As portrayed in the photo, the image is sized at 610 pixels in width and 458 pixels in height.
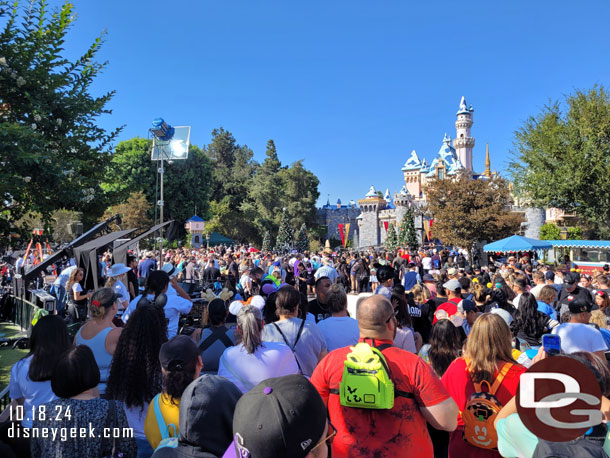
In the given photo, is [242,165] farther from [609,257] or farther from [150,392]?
[150,392]

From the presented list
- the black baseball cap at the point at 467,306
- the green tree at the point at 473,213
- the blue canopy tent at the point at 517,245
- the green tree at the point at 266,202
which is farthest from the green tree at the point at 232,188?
the black baseball cap at the point at 467,306

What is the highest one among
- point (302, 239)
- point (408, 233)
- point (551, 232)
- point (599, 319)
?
point (408, 233)

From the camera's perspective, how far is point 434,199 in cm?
2717

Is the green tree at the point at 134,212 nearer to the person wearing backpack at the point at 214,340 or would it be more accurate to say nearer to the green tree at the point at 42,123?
the green tree at the point at 42,123

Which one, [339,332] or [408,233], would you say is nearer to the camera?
[339,332]

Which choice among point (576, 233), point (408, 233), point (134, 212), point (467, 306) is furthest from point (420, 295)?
point (408, 233)

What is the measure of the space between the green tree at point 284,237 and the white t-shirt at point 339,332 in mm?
45426

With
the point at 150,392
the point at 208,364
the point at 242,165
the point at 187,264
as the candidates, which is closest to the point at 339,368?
the point at 150,392

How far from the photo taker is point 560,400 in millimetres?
1683

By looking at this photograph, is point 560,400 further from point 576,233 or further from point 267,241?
point 267,241

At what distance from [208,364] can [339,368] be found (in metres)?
1.97

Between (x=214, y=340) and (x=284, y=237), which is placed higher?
(x=284, y=237)

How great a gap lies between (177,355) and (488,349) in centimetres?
197

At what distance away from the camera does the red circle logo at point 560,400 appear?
5.51 ft
